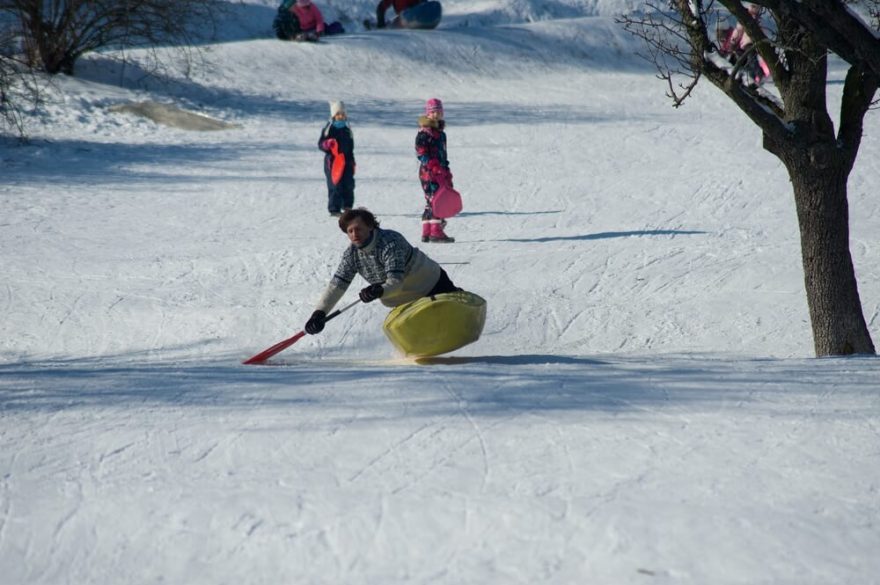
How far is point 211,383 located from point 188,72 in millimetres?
16564

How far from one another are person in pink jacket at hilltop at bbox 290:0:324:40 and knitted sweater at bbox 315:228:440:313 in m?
17.9

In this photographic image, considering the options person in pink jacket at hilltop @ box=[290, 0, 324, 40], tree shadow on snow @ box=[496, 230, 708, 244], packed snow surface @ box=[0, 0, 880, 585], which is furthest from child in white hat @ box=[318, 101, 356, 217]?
person in pink jacket at hilltop @ box=[290, 0, 324, 40]

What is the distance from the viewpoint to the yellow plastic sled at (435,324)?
7.20 meters

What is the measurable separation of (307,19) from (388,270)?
1822cm

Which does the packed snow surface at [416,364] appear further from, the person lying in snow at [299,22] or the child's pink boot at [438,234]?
the person lying in snow at [299,22]

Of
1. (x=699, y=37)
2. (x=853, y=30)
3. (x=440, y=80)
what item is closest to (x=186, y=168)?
(x=440, y=80)

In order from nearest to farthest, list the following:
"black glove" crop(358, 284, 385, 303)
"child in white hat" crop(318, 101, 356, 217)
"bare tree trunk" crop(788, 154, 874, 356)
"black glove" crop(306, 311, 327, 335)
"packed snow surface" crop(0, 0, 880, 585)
Result: "packed snow surface" crop(0, 0, 880, 585)
"black glove" crop(358, 284, 385, 303)
"black glove" crop(306, 311, 327, 335)
"bare tree trunk" crop(788, 154, 874, 356)
"child in white hat" crop(318, 101, 356, 217)

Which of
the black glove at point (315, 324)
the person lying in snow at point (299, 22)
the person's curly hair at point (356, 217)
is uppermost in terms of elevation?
the person lying in snow at point (299, 22)

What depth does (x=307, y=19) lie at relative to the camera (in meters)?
24.3

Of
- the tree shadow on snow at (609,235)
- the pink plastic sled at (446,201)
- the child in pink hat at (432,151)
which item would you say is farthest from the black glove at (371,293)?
the tree shadow on snow at (609,235)

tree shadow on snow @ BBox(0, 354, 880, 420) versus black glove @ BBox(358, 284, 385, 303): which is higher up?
black glove @ BBox(358, 284, 385, 303)

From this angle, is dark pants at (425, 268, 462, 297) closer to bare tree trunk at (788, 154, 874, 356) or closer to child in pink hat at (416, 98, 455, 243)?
bare tree trunk at (788, 154, 874, 356)

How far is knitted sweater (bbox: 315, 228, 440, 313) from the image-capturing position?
7.33 metres

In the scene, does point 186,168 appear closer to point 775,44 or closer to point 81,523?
point 775,44
